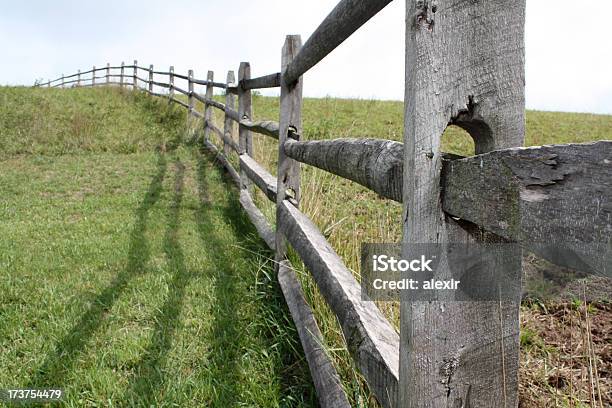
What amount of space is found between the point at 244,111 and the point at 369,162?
4.51 meters

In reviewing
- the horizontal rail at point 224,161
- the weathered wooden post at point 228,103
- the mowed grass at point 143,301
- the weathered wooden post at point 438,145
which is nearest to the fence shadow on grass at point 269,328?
the mowed grass at point 143,301

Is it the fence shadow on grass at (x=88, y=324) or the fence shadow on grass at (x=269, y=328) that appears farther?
the fence shadow on grass at (x=88, y=324)

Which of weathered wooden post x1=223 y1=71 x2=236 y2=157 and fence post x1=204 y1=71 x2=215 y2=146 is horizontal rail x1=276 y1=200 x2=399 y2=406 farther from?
fence post x1=204 y1=71 x2=215 y2=146

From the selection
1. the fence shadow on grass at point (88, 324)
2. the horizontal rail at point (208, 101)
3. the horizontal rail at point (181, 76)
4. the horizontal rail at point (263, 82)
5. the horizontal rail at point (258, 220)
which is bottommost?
the fence shadow on grass at point (88, 324)

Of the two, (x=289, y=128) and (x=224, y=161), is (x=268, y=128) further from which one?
(x=224, y=161)

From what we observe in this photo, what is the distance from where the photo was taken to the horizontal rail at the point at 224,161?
6704 mm

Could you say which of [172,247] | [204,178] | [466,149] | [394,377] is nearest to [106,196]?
[204,178]

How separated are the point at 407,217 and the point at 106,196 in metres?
6.08

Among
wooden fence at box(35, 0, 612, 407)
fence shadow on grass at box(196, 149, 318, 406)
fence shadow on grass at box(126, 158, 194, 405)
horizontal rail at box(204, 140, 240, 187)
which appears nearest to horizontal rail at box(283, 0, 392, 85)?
wooden fence at box(35, 0, 612, 407)

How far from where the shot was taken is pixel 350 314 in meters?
1.69

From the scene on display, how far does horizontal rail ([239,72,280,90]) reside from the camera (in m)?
3.80

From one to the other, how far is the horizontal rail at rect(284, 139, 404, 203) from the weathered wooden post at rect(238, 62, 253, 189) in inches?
136

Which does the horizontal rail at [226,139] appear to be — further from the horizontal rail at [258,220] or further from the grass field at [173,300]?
the horizontal rail at [258,220]

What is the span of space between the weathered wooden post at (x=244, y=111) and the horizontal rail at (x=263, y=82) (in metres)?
0.10
